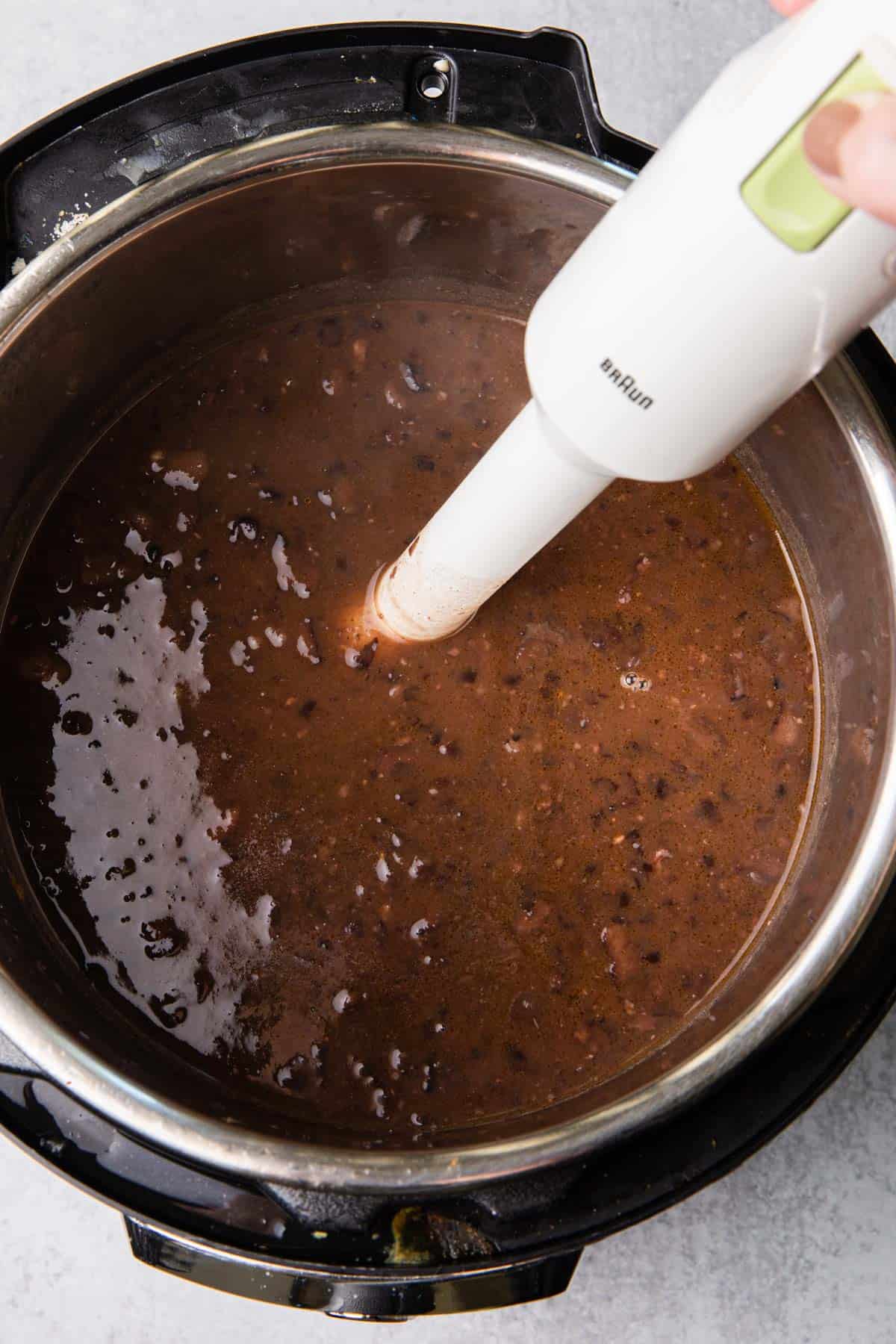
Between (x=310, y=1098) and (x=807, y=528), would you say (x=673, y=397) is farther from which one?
(x=310, y=1098)

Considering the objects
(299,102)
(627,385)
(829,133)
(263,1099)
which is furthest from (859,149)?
(263,1099)

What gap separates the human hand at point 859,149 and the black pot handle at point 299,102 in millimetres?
545

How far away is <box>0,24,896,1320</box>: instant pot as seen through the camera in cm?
88

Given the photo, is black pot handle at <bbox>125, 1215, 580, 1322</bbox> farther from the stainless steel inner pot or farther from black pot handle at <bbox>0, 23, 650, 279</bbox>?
black pot handle at <bbox>0, 23, 650, 279</bbox>

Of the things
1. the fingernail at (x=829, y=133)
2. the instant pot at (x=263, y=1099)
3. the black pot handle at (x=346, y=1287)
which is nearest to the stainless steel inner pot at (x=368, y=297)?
the instant pot at (x=263, y=1099)

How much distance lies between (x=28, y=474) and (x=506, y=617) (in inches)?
20.2

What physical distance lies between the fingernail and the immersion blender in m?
0.01

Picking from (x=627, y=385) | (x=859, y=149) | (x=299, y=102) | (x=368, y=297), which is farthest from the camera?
(x=368, y=297)

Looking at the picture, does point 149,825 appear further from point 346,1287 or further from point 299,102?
point 299,102

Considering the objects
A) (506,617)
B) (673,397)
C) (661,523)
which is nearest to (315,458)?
(506,617)

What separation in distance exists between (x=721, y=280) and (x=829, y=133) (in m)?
0.09

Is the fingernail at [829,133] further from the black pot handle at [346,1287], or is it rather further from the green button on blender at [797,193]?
the black pot handle at [346,1287]

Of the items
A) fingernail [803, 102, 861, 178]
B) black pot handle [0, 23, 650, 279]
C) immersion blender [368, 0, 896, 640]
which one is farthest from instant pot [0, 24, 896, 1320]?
fingernail [803, 102, 861, 178]

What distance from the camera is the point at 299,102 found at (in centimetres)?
97
